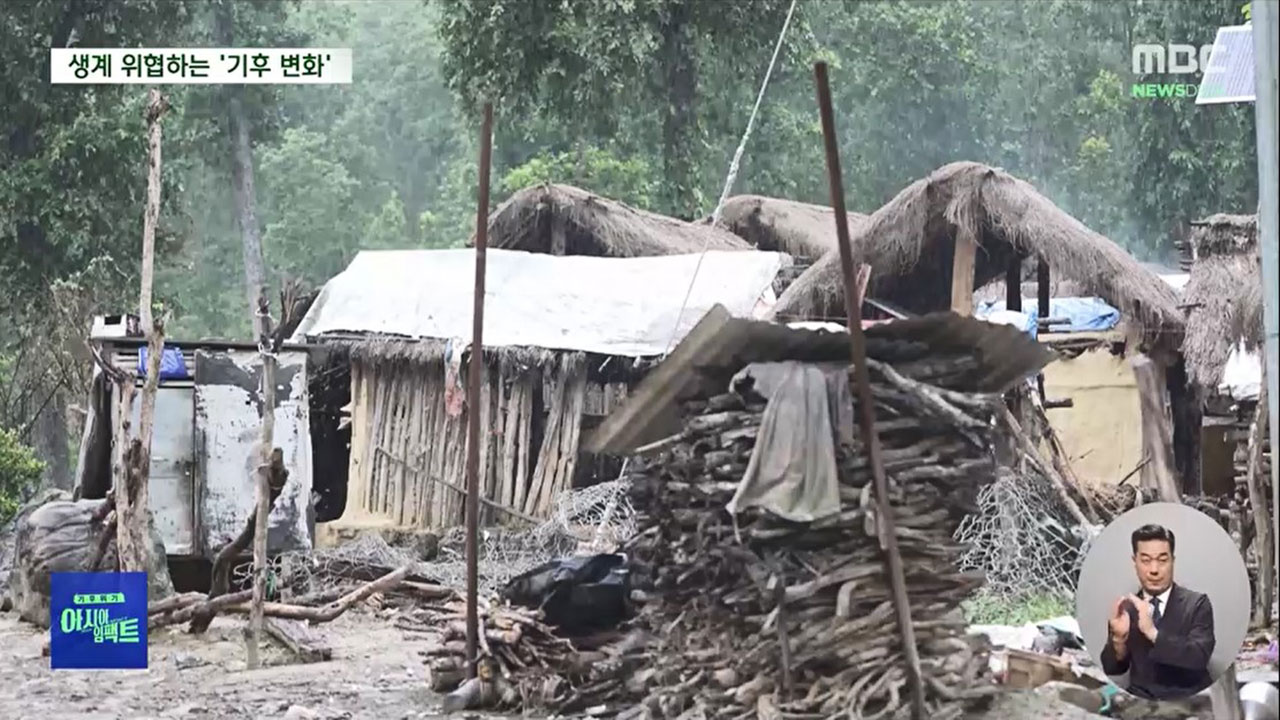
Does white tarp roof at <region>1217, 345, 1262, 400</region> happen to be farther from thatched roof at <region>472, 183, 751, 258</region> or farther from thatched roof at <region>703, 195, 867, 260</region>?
thatched roof at <region>703, 195, 867, 260</region>

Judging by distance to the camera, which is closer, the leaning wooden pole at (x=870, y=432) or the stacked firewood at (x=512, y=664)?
the leaning wooden pole at (x=870, y=432)

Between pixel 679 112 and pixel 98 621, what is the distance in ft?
49.1

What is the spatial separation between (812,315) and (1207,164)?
13.6 meters

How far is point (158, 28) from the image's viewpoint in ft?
68.1

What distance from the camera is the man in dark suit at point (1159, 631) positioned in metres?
5.54

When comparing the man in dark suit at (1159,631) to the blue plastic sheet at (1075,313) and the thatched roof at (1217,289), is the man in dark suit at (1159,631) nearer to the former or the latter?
the thatched roof at (1217,289)

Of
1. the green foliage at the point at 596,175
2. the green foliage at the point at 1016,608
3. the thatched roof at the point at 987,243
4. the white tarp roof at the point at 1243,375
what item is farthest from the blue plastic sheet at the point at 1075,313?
the green foliage at the point at 596,175

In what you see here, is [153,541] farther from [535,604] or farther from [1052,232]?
[1052,232]

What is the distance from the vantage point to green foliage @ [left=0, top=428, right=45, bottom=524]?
15.5 meters

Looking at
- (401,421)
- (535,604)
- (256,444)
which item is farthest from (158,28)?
(535,604)

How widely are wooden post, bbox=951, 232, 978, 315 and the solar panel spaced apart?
3562 millimetres

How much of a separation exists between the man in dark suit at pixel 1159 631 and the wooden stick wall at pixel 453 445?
1025cm

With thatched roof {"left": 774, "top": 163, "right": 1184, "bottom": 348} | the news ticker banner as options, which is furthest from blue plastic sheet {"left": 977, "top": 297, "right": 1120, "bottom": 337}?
the news ticker banner

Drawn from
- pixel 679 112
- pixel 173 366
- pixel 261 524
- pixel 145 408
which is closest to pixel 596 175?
pixel 679 112
